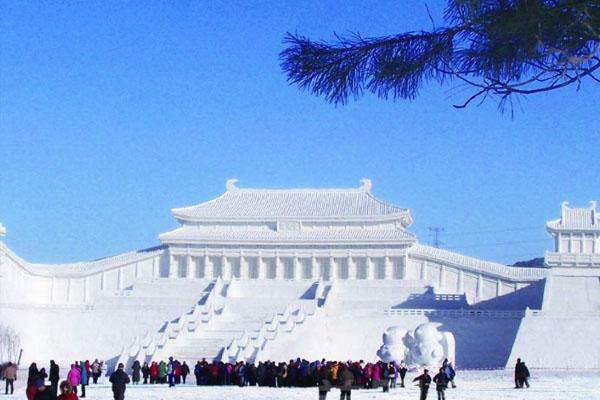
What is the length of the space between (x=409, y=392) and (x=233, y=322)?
19.4 meters

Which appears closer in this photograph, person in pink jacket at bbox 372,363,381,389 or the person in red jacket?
the person in red jacket

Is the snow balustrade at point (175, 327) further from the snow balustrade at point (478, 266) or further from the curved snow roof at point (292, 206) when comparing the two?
the snow balustrade at point (478, 266)

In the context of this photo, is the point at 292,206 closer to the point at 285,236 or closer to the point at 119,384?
the point at 285,236

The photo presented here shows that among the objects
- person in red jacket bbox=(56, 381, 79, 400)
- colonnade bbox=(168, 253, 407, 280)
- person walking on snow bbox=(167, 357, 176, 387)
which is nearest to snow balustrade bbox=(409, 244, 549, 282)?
colonnade bbox=(168, 253, 407, 280)

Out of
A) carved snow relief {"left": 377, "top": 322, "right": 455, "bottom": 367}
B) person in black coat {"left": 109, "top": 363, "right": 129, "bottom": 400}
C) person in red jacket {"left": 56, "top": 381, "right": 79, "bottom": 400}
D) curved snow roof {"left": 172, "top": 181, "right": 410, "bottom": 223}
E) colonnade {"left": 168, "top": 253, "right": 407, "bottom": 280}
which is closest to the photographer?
person in red jacket {"left": 56, "top": 381, "right": 79, "bottom": 400}

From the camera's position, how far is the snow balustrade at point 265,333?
36250 millimetres

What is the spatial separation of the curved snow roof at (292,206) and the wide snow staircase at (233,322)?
726 cm

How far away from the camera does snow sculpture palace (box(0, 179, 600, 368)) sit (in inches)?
1545

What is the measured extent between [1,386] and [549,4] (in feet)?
66.1

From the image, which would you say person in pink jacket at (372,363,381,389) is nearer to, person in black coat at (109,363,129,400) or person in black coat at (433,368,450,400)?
person in black coat at (433,368,450,400)

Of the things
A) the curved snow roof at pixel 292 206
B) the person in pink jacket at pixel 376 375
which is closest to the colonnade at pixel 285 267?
the curved snow roof at pixel 292 206

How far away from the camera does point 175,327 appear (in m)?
40.8

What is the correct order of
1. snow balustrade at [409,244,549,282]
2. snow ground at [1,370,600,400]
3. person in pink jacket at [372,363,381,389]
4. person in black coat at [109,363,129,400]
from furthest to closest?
snow balustrade at [409,244,549,282]
person in pink jacket at [372,363,381,389]
snow ground at [1,370,600,400]
person in black coat at [109,363,129,400]

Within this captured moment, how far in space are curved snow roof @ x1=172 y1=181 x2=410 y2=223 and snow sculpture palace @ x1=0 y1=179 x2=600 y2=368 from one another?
0.10 meters
